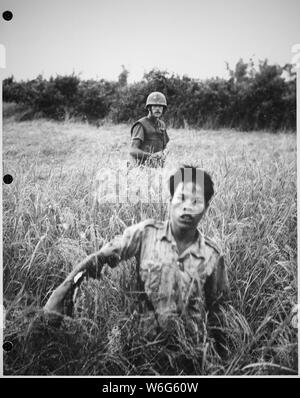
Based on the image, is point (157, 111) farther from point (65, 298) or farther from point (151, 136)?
point (65, 298)

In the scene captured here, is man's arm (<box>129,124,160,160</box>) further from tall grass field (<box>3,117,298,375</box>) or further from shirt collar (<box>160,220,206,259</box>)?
shirt collar (<box>160,220,206,259</box>)

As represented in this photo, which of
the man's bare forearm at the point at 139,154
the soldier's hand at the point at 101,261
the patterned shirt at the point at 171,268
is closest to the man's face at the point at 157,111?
the man's bare forearm at the point at 139,154

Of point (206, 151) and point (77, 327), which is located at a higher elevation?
point (206, 151)

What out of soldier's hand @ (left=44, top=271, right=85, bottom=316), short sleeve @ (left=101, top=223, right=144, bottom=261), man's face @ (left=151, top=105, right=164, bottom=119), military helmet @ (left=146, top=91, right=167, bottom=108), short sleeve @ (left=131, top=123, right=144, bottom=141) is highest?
military helmet @ (left=146, top=91, right=167, bottom=108)

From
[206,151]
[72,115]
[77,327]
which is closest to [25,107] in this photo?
[72,115]

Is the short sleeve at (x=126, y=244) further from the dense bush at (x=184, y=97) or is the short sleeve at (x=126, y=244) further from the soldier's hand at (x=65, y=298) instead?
the dense bush at (x=184, y=97)

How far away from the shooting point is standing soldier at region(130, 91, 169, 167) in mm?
2629

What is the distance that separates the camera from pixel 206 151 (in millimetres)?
2684

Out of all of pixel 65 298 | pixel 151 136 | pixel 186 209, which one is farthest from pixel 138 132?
pixel 65 298

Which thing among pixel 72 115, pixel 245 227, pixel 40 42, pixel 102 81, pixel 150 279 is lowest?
pixel 150 279

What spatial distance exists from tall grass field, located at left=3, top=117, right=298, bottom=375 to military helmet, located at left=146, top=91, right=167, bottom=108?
8.5 inches

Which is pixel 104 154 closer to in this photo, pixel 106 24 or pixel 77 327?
pixel 106 24

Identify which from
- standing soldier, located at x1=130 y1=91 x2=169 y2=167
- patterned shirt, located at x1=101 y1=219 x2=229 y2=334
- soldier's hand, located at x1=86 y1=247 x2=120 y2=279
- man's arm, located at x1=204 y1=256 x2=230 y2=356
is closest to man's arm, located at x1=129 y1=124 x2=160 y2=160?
standing soldier, located at x1=130 y1=91 x2=169 y2=167

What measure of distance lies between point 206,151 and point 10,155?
1.24 meters
